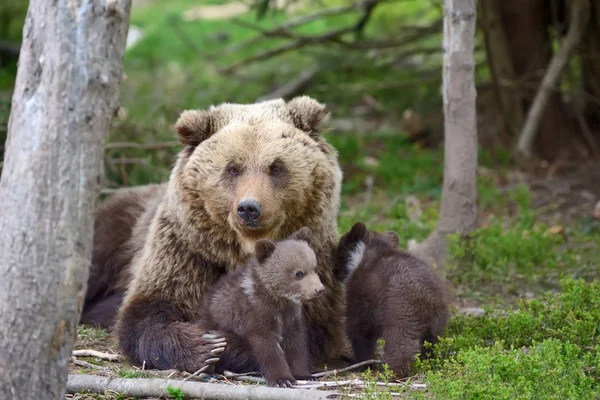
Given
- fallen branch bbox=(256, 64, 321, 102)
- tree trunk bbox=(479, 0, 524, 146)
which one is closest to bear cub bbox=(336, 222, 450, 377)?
tree trunk bbox=(479, 0, 524, 146)

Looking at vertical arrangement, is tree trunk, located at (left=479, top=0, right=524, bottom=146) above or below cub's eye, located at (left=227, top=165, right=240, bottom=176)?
above

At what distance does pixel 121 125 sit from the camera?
9367mm

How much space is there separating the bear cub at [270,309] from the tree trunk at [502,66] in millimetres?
5521

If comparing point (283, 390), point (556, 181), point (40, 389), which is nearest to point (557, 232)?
point (556, 181)

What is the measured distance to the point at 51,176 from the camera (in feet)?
11.1

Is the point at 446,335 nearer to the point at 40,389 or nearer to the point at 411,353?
the point at 411,353

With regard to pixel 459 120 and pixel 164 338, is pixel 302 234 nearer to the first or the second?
pixel 164 338

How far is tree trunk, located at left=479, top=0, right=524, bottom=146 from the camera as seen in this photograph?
9.62 metres

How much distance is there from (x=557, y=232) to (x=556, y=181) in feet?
5.70

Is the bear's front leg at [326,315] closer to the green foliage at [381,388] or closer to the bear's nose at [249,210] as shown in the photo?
the bear's nose at [249,210]

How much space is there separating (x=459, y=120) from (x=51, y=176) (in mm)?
3891

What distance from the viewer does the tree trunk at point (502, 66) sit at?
962cm

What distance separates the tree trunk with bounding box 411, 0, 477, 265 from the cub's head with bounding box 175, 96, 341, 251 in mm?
1359

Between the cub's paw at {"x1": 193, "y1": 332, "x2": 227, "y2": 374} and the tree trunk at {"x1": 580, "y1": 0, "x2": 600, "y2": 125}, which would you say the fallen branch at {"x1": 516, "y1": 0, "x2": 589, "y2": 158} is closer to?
the tree trunk at {"x1": 580, "y1": 0, "x2": 600, "y2": 125}
